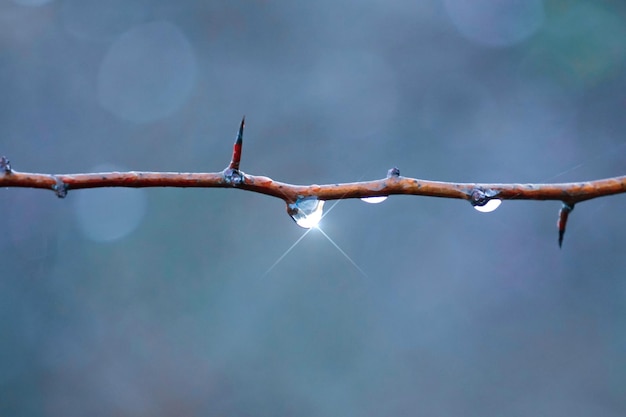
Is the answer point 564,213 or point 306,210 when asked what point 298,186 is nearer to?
point 306,210

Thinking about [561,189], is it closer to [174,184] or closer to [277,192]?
[277,192]

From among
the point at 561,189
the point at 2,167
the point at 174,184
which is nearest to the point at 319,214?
the point at 174,184

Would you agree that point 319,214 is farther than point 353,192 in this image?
Yes

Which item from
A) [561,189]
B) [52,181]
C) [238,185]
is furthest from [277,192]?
[561,189]

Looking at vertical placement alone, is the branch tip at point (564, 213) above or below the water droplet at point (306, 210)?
below

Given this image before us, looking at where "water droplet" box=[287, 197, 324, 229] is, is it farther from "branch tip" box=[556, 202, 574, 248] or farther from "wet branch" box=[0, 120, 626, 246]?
"branch tip" box=[556, 202, 574, 248]

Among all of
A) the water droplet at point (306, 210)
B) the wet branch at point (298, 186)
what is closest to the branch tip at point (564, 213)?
the wet branch at point (298, 186)

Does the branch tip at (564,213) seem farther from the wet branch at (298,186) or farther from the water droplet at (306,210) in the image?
the water droplet at (306,210)

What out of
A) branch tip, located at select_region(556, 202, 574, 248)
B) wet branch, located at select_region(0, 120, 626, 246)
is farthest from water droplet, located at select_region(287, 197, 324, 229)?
branch tip, located at select_region(556, 202, 574, 248)
